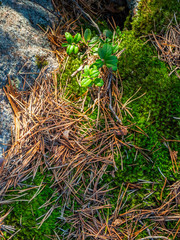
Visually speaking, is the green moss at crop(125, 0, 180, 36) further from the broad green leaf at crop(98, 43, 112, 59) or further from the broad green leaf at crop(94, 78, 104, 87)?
the broad green leaf at crop(94, 78, 104, 87)

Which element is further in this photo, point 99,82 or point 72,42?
point 72,42

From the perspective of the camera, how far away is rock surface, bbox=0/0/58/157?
6.86 ft

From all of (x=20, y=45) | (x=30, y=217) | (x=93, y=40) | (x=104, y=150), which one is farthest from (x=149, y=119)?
(x=20, y=45)

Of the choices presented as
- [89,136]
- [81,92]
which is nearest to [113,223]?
[89,136]

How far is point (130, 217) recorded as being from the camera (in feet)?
5.95

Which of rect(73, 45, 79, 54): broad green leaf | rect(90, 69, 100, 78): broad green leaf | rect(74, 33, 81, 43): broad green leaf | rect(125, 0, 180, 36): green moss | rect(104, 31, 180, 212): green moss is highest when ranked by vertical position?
rect(125, 0, 180, 36): green moss

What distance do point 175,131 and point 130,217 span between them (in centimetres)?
106

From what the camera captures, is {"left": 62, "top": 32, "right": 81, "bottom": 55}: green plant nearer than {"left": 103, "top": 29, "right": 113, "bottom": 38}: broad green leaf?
Yes

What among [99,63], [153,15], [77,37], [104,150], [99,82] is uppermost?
[153,15]

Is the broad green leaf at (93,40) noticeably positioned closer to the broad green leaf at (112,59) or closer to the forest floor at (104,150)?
the forest floor at (104,150)

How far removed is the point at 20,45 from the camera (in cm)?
220

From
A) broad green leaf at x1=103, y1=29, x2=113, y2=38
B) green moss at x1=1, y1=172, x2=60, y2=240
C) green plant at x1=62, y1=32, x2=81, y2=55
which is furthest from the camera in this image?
broad green leaf at x1=103, y1=29, x2=113, y2=38

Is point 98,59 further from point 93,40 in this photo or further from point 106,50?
point 93,40

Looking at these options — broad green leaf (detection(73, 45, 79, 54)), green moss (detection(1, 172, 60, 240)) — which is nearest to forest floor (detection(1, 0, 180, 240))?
green moss (detection(1, 172, 60, 240))
